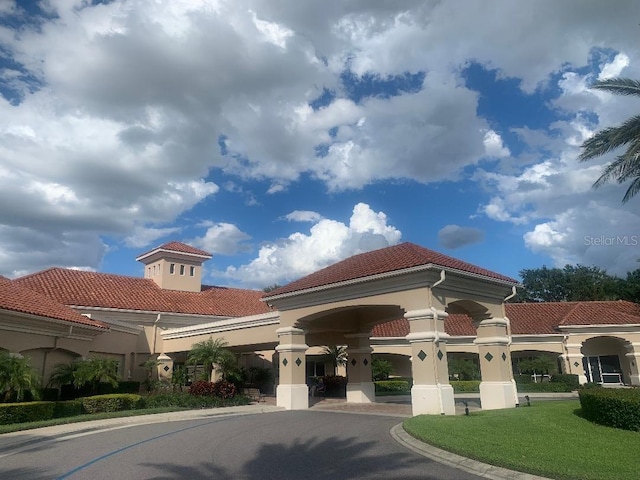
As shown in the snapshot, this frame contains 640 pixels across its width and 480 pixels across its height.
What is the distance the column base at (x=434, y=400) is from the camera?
56.6 feet

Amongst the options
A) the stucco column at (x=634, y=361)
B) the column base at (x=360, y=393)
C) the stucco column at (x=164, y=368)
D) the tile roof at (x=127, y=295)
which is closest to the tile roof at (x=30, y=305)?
the tile roof at (x=127, y=295)

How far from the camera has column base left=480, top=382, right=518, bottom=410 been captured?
20469mm

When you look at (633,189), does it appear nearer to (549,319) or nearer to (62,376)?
(549,319)

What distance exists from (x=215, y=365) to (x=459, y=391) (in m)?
17.4

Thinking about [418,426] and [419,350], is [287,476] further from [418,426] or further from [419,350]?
[419,350]

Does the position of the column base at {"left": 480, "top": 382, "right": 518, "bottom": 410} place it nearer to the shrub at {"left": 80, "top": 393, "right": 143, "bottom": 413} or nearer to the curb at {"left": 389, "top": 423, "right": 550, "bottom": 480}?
the curb at {"left": 389, "top": 423, "right": 550, "bottom": 480}

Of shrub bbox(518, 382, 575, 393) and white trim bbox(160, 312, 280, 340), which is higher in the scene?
white trim bbox(160, 312, 280, 340)

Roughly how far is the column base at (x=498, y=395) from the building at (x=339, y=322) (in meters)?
0.04

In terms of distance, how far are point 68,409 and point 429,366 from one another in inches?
528

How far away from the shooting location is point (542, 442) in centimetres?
1042

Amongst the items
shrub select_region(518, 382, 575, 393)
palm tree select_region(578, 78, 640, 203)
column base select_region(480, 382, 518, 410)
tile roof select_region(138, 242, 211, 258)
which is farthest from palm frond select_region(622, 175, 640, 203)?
tile roof select_region(138, 242, 211, 258)

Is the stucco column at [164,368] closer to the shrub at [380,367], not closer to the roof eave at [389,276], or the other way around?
the roof eave at [389,276]

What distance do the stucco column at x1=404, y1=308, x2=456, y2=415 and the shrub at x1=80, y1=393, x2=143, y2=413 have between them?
11750 mm

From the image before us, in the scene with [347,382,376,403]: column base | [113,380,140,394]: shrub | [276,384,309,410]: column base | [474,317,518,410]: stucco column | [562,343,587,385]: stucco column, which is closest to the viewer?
[474,317,518,410]: stucco column
